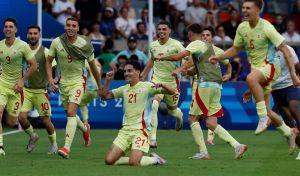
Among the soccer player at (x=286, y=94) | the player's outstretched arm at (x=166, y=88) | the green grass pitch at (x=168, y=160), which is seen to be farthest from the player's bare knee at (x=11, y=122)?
the player's outstretched arm at (x=166, y=88)

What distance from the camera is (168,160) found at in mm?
17641

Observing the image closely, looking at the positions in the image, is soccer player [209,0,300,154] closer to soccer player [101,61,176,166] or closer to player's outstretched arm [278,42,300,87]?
player's outstretched arm [278,42,300,87]

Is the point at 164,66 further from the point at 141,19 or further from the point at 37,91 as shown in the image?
the point at 141,19

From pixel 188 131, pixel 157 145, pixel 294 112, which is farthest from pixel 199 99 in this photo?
pixel 188 131

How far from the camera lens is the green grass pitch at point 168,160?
15.4m

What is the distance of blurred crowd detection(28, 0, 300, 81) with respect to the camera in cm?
2928

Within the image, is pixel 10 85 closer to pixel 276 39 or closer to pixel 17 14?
pixel 276 39

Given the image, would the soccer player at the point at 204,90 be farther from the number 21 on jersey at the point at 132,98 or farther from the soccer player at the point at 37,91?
the soccer player at the point at 37,91

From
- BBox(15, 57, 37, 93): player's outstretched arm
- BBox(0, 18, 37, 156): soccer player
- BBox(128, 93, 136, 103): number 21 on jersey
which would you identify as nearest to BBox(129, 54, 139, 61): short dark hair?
BBox(0, 18, 37, 156): soccer player

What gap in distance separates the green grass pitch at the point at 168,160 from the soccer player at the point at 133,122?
307 millimetres

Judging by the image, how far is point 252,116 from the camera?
91.5 feet

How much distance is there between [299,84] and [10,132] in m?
11.7

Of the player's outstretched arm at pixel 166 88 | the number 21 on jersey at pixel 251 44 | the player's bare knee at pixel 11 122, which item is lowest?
the player's bare knee at pixel 11 122

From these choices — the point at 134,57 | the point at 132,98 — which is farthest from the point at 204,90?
the point at 134,57
